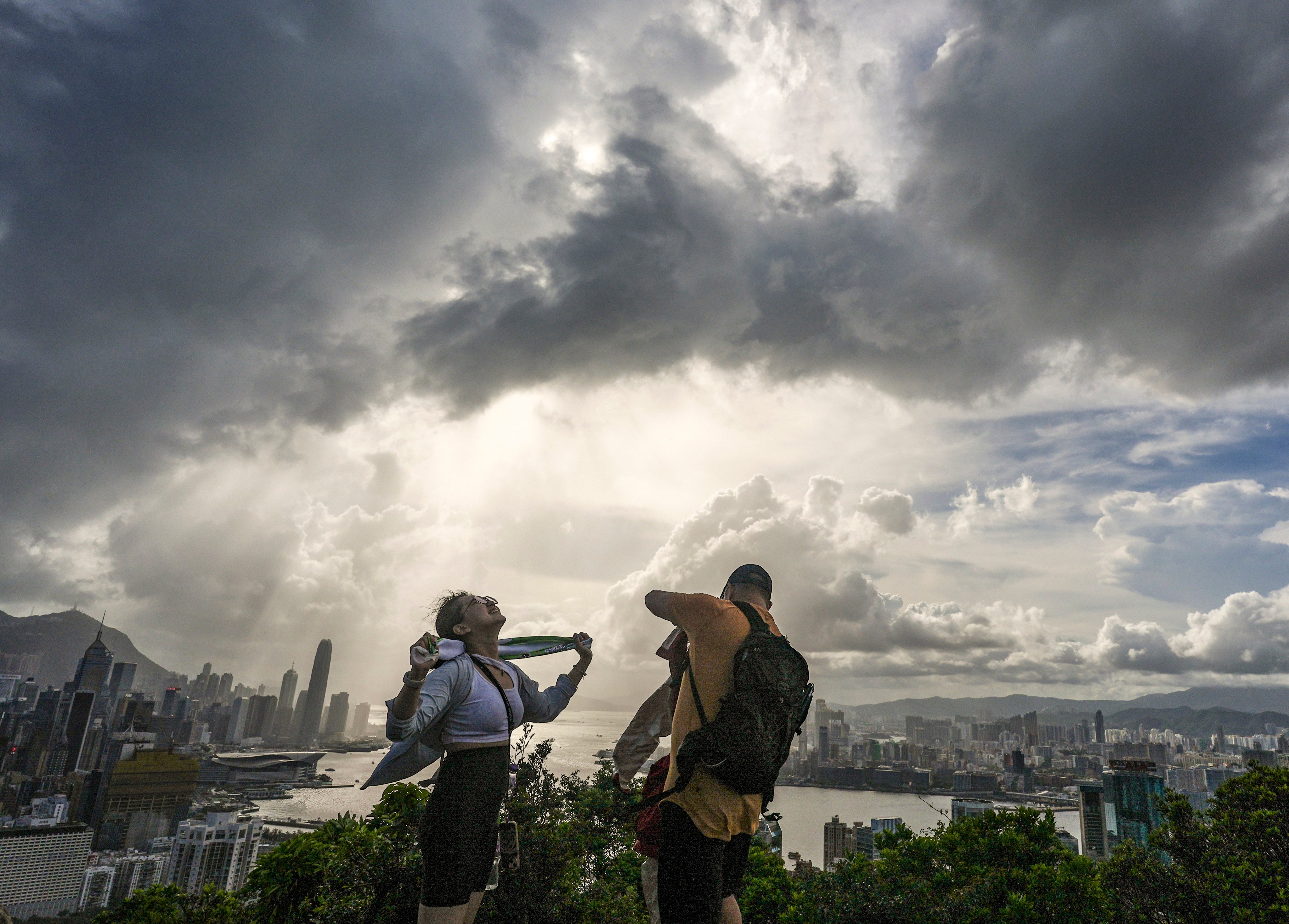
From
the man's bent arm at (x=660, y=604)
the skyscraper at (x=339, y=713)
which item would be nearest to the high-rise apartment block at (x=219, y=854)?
the man's bent arm at (x=660, y=604)

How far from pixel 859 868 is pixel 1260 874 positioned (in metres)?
3.20

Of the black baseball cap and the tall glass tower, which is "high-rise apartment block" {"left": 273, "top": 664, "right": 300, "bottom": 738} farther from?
A: the black baseball cap

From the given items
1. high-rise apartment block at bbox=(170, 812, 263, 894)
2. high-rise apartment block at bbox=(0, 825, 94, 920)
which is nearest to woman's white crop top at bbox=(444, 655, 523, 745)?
high-rise apartment block at bbox=(170, 812, 263, 894)

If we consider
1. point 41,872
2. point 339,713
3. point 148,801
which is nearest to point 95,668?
point 339,713

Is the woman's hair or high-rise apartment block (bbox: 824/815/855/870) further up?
→ the woman's hair

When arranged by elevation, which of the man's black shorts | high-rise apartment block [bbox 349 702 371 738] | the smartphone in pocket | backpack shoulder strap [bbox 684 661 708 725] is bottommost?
high-rise apartment block [bbox 349 702 371 738]

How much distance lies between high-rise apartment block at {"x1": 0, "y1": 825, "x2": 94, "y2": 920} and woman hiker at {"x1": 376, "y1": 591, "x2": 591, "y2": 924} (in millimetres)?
30592

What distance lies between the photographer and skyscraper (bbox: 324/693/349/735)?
288 feet

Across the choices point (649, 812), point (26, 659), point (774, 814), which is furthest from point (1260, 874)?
point (26, 659)

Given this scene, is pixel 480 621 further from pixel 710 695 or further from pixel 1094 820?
pixel 1094 820

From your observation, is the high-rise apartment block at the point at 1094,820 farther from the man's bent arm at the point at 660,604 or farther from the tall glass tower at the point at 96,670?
the tall glass tower at the point at 96,670

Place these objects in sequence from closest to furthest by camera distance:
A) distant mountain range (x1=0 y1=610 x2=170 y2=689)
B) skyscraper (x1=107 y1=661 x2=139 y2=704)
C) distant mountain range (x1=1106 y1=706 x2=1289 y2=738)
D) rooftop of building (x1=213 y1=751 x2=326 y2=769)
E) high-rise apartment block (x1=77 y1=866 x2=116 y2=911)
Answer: high-rise apartment block (x1=77 y1=866 x2=116 y2=911) < rooftop of building (x1=213 y1=751 x2=326 y2=769) < skyscraper (x1=107 y1=661 x2=139 y2=704) < distant mountain range (x1=0 y1=610 x2=170 y2=689) < distant mountain range (x1=1106 y1=706 x2=1289 y2=738)

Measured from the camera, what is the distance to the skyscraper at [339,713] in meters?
87.7

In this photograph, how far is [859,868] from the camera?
18.0 feet
